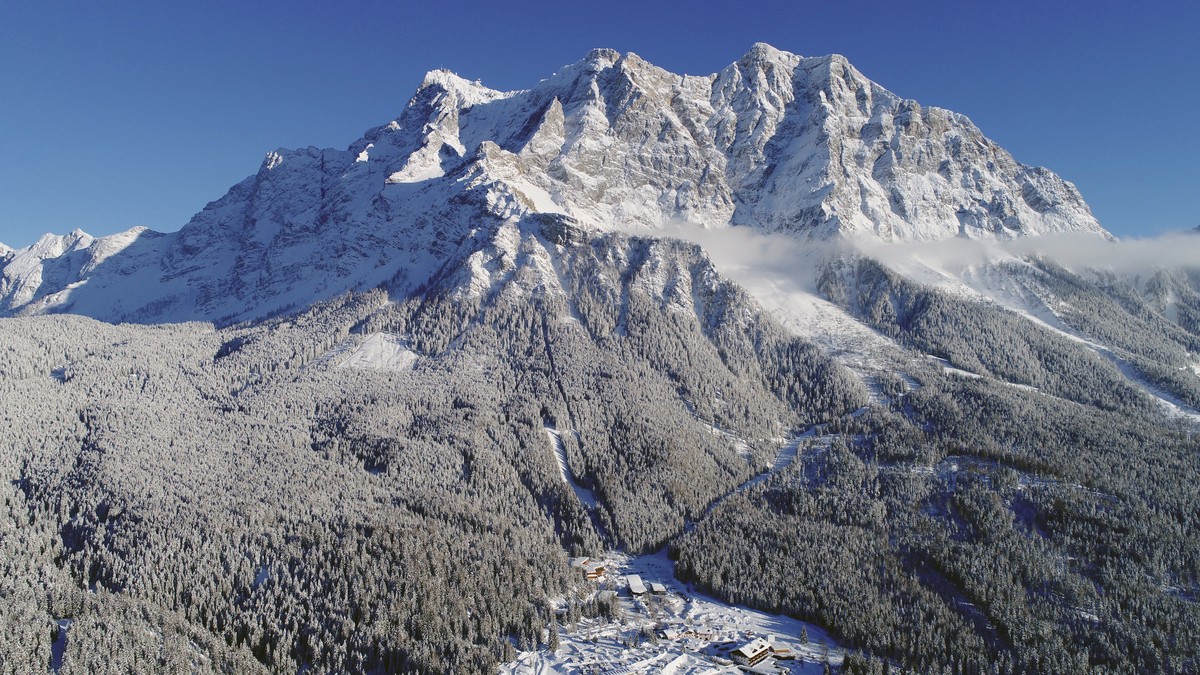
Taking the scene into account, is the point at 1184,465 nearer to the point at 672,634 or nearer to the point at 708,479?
the point at 708,479

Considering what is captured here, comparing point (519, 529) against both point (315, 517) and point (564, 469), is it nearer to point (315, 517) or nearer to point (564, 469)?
point (564, 469)

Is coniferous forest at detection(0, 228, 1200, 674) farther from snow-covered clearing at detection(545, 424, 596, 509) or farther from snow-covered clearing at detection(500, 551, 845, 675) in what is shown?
snow-covered clearing at detection(500, 551, 845, 675)

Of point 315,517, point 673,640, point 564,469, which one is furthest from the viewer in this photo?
point 564,469

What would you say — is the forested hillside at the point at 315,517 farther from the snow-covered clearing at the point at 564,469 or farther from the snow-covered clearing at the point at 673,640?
the snow-covered clearing at the point at 673,640

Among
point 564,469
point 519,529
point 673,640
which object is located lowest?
point 673,640

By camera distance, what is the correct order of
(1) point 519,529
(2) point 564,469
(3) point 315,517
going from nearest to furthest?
(3) point 315,517 → (1) point 519,529 → (2) point 564,469

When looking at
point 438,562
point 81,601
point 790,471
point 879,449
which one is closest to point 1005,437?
point 879,449

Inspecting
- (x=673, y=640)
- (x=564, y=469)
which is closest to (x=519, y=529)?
(x=564, y=469)
